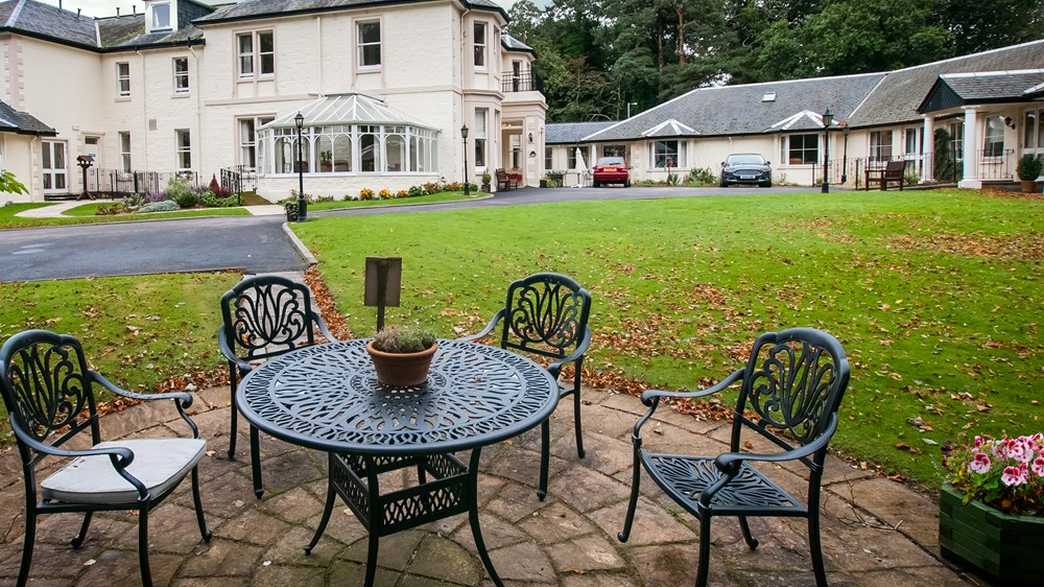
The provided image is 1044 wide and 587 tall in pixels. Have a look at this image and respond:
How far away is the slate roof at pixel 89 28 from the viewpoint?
30.0 metres

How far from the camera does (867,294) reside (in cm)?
870

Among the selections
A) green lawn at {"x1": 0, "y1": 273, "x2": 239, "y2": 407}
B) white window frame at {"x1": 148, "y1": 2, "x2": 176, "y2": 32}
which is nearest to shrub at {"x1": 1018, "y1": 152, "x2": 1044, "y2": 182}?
green lawn at {"x1": 0, "y1": 273, "x2": 239, "y2": 407}

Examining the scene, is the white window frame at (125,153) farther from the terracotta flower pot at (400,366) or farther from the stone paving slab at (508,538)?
the terracotta flower pot at (400,366)

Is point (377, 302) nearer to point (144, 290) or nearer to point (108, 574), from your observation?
point (108, 574)

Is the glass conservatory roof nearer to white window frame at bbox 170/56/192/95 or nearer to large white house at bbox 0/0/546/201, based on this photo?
large white house at bbox 0/0/546/201

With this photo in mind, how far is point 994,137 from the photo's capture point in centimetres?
2464

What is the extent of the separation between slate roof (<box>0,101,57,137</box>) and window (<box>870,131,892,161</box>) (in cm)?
3592

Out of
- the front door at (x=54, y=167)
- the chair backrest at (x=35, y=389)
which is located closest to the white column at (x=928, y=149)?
the chair backrest at (x=35, y=389)

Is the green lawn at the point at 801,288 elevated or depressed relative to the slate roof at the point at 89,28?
depressed

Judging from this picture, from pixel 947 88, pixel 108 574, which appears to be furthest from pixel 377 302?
pixel 947 88

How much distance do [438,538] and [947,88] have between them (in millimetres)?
27777

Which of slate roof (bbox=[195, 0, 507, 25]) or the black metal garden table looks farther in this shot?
slate roof (bbox=[195, 0, 507, 25])

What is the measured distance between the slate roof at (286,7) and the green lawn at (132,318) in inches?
858

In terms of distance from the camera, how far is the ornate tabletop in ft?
9.29
